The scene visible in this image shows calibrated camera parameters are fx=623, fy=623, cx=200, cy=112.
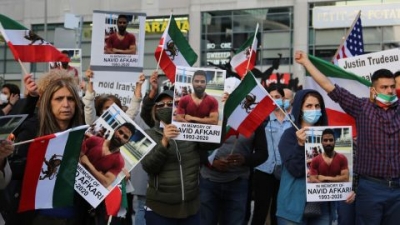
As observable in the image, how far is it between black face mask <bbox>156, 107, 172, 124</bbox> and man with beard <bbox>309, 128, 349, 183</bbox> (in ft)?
4.30

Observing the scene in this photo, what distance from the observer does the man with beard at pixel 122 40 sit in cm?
718

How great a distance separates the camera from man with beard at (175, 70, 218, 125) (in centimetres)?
542

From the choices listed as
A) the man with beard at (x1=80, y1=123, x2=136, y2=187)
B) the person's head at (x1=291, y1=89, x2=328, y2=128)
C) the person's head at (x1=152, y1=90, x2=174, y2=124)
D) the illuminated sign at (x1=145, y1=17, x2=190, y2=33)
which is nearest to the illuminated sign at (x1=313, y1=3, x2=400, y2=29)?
the illuminated sign at (x1=145, y1=17, x2=190, y2=33)

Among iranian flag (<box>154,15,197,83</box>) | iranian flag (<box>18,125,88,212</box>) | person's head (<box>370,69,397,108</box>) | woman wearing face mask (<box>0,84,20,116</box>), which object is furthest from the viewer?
woman wearing face mask (<box>0,84,20,116</box>)

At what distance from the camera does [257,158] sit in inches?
259

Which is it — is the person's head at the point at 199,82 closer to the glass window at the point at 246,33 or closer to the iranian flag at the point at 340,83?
the iranian flag at the point at 340,83

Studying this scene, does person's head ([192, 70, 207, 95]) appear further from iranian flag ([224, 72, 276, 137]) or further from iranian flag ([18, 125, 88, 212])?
iranian flag ([18, 125, 88, 212])

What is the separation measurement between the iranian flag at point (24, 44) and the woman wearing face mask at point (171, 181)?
220 centimetres

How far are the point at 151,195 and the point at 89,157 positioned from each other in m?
→ 1.29

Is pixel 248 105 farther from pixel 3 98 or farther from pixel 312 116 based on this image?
pixel 3 98

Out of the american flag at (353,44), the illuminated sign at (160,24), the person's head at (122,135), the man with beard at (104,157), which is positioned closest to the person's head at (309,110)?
the person's head at (122,135)

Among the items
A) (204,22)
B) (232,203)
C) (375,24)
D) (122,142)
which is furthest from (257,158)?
(204,22)

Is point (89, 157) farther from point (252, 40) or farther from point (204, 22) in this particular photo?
point (204, 22)

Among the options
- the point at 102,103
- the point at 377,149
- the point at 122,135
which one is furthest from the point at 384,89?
the point at 102,103
